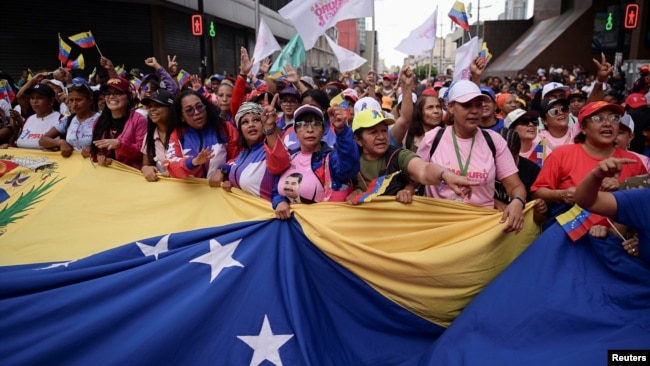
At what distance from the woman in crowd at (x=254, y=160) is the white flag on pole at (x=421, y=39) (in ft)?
18.9

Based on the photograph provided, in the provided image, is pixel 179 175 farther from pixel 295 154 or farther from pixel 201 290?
pixel 201 290

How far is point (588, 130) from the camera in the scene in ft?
10.8

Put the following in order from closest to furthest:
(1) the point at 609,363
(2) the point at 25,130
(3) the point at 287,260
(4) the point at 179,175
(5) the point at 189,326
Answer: (1) the point at 609,363, (5) the point at 189,326, (3) the point at 287,260, (4) the point at 179,175, (2) the point at 25,130

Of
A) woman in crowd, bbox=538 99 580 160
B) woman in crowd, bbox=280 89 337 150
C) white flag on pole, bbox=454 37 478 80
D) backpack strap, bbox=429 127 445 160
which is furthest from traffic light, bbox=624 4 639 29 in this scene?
backpack strap, bbox=429 127 445 160

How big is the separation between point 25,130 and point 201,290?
156 inches

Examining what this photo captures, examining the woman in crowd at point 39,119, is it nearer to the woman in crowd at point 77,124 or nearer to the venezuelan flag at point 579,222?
the woman in crowd at point 77,124

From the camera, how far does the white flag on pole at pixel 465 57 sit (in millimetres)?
8000

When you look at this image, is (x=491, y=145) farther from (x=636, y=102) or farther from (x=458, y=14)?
(x=458, y=14)

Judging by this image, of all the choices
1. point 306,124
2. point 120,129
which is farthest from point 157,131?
point 306,124

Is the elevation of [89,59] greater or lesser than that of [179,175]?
greater

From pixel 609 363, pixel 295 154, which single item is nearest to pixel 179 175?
pixel 295 154

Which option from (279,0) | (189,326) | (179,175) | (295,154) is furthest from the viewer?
(279,0)

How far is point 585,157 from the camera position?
3.24 m

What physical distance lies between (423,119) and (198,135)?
212cm
